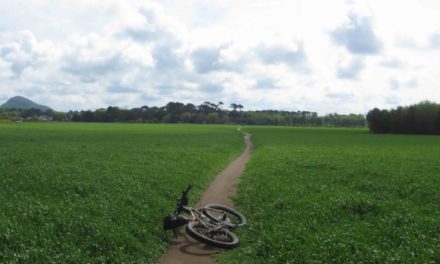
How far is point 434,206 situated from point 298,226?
6357mm

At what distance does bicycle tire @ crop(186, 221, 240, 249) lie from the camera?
12742 mm

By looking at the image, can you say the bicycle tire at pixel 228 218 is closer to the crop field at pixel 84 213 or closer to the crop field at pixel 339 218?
the crop field at pixel 339 218

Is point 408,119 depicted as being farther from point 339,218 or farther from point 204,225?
point 204,225

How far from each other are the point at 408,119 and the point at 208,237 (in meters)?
135

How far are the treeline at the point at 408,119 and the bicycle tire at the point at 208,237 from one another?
419 feet

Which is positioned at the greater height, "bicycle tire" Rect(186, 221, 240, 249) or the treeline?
the treeline

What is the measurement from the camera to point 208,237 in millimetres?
13367

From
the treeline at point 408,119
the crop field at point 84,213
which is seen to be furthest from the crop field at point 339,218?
the treeline at point 408,119

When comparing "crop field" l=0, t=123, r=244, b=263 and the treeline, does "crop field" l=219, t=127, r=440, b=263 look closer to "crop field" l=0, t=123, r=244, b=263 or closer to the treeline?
"crop field" l=0, t=123, r=244, b=263

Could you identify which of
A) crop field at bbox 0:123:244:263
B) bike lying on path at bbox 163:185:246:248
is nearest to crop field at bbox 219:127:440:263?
bike lying on path at bbox 163:185:246:248

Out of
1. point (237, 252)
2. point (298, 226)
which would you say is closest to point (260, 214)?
point (298, 226)

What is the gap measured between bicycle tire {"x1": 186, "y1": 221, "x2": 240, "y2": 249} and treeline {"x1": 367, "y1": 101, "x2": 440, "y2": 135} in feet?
419

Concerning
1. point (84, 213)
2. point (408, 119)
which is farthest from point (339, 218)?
point (408, 119)

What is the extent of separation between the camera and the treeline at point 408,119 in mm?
127669
